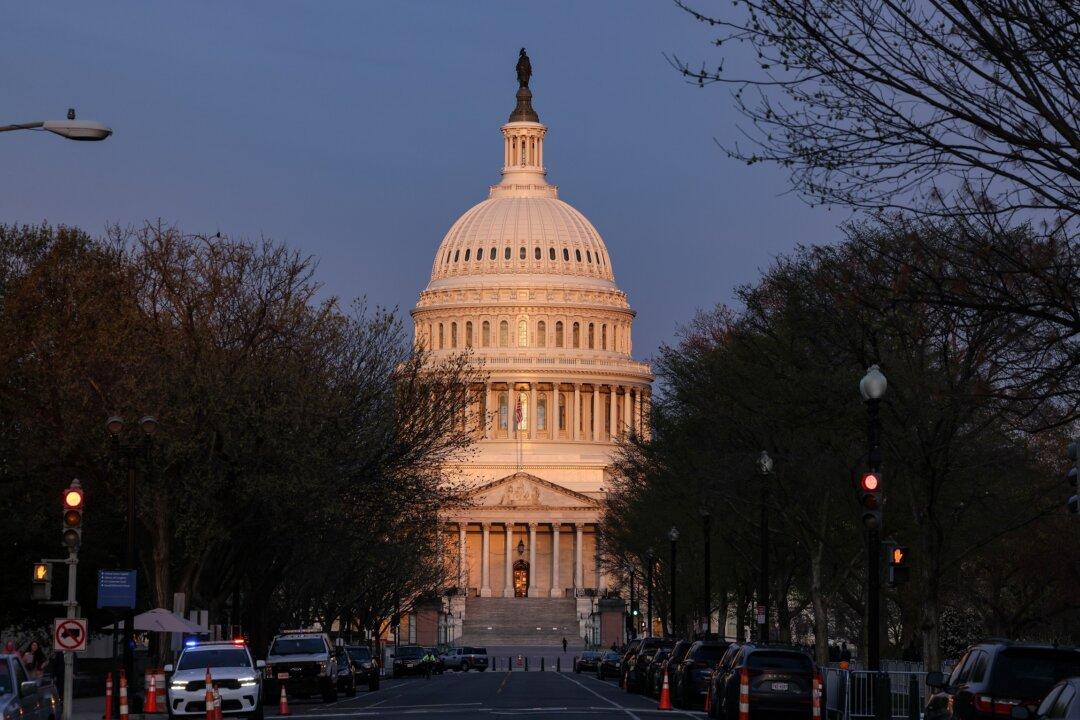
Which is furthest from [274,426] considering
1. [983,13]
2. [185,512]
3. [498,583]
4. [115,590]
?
[498,583]

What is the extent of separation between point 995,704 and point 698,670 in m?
23.7

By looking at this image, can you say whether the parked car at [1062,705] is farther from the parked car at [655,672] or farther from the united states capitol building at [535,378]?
the united states capitol building at [535,378]

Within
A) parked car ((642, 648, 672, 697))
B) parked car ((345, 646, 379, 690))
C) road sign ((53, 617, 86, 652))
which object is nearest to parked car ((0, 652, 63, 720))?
road sign ((53, 617, 86, 652))

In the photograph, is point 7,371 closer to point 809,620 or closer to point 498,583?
A: point 809,620

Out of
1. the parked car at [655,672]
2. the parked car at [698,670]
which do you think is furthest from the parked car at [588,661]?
the parked car at [698,670]

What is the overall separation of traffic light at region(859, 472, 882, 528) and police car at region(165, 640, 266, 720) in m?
12.9

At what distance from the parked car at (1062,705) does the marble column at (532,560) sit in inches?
6401

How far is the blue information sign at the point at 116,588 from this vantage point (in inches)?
1497

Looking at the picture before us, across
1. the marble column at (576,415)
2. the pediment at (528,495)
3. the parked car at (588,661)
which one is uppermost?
the marble column at (576,415)

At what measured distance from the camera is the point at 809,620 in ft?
332

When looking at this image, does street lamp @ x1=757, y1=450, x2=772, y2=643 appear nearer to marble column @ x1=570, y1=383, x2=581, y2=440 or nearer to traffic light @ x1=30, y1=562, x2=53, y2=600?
traffic light @ x1=30, y1=562, x2=53, y2=600

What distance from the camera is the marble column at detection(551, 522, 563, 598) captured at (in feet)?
591

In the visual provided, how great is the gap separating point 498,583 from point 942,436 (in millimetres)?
143304

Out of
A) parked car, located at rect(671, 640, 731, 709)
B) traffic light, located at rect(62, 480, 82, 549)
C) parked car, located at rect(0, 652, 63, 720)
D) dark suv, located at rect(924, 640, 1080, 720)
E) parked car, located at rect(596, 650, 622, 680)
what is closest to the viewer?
dark suv, located at rect(924, 640, 1080, 720)
